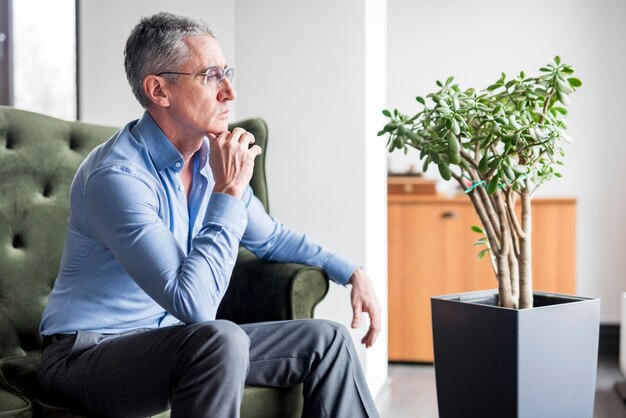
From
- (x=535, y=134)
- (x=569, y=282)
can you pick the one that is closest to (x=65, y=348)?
(x=535, y=134)

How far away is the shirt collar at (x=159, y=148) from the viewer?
1.51 meters

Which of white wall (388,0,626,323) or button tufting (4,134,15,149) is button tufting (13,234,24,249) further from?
white wall (388,0,626,323)

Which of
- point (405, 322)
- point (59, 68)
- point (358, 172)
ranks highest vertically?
point (59, 68)

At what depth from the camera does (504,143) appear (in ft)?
5.66

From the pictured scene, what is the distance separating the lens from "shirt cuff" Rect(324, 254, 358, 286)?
176cm

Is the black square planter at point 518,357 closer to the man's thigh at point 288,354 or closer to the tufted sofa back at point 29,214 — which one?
the man's thigh at point 288,354

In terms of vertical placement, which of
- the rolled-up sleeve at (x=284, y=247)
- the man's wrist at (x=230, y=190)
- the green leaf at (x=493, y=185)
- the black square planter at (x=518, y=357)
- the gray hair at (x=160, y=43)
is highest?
the gray hair at (x=160, y=43)

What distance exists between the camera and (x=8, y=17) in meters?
2.70

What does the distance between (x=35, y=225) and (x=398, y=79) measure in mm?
2392

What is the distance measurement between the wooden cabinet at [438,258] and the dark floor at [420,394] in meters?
0.14

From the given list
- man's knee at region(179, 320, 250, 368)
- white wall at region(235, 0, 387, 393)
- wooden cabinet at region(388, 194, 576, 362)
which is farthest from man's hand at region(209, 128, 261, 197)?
wooden cabinet at region(388, 194, 576, 362)

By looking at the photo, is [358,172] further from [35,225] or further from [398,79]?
[398,79]

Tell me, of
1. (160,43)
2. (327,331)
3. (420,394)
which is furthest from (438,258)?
(160,43)

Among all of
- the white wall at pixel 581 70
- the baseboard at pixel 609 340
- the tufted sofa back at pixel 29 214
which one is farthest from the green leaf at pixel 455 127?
the baseboard at pixel 609 340
